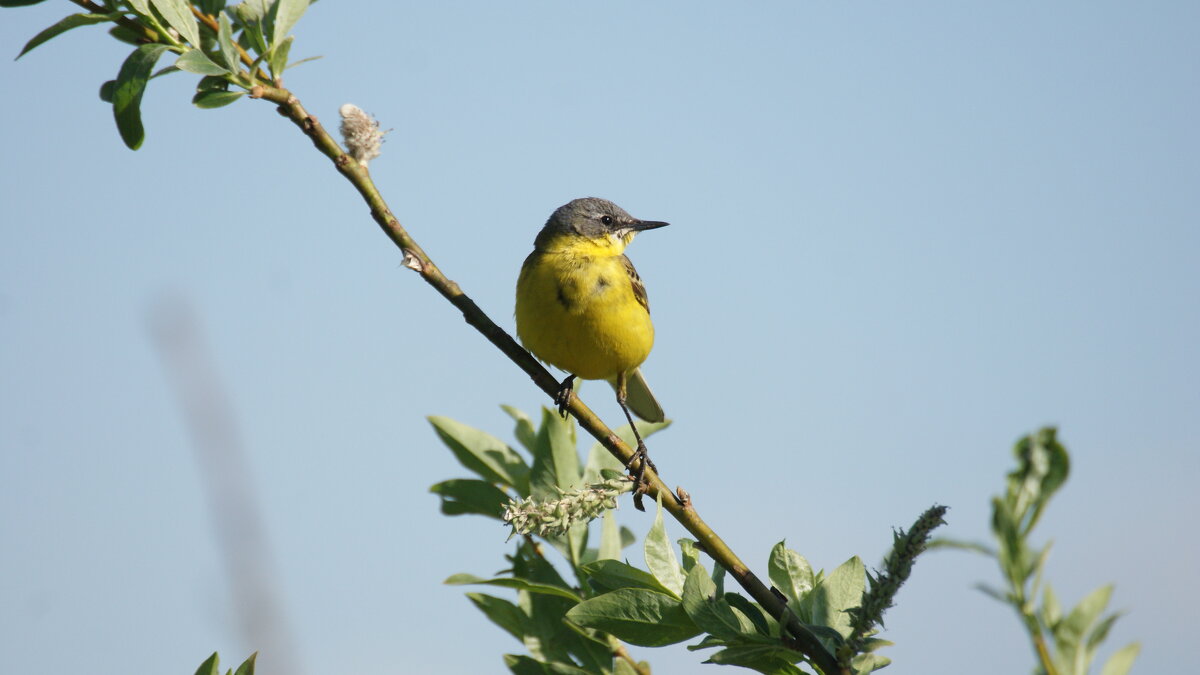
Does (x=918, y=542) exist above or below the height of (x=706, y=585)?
below

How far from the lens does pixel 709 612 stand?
2.10 metres

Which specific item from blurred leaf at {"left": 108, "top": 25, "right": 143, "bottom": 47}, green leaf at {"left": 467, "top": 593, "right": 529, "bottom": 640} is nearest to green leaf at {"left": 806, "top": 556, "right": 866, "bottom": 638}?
green leaf at {"left": 467, "top": 593, "right": 529, "bottom": 640}

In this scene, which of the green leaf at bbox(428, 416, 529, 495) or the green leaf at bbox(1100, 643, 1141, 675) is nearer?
the green leaf at bbox(1100, 643, 1141, 675)

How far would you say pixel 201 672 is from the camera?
2.24 metres

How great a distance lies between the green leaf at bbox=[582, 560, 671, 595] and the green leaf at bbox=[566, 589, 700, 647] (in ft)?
0.32

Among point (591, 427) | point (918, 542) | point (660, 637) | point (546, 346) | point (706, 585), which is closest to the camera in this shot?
point (918, 542)

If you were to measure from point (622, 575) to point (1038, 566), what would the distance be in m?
1.32

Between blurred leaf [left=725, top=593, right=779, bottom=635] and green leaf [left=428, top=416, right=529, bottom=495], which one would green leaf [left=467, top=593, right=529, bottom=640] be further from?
blurred leaf [left=725, top=593, right=779, bottom=635]

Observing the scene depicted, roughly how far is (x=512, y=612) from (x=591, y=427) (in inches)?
21.9

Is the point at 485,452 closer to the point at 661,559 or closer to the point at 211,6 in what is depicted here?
the point at 661,559

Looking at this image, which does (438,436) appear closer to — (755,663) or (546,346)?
(755,663)

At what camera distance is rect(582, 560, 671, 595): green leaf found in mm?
2336

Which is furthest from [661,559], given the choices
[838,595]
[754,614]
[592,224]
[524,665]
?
[592,224]

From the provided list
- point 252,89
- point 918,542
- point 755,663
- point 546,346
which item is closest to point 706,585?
point 755,663
